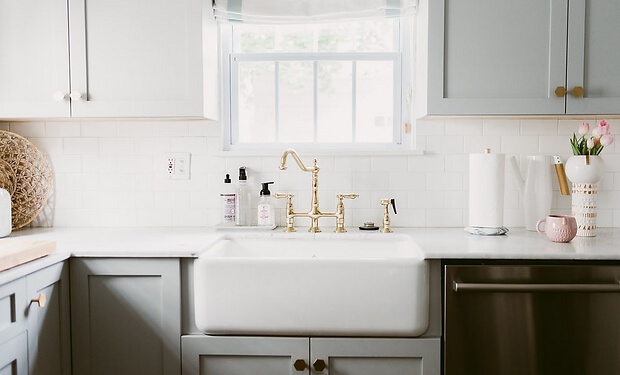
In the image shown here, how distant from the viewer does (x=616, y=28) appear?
204cm

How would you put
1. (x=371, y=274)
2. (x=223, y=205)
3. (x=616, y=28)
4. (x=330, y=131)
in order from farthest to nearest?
1. (x=330, y=131)
2. (x=223, y=205)
3. (x=616, y=28)
4. (x=371, y=274)

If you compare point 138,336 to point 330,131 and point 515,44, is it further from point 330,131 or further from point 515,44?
point 515,44

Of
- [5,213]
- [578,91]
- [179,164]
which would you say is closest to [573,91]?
[578,91]

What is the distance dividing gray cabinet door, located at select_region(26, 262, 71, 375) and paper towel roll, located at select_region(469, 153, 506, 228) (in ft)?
5.14

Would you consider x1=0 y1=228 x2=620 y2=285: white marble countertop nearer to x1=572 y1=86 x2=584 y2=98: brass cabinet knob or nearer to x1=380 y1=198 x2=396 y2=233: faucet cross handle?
x1=380 y1=198 x2=396 y2=233: faucet cross handle

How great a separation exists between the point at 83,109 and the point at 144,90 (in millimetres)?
257

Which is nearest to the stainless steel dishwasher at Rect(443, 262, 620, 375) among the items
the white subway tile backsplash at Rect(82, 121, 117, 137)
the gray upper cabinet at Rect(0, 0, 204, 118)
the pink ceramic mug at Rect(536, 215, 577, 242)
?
the pink ceramic mug at Rect(536, 215, 577, 242)

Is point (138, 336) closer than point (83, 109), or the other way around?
point (138, 336)

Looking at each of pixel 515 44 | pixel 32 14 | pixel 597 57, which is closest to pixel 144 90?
pixel 32 14

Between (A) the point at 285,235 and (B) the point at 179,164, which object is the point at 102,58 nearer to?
(B) the point at 179,164

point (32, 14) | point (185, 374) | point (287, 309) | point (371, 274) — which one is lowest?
point (185, 374)

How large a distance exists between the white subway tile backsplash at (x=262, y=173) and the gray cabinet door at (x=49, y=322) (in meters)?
0.72

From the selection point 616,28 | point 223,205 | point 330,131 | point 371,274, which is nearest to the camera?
point 371,274

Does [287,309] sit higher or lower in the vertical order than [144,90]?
lower
